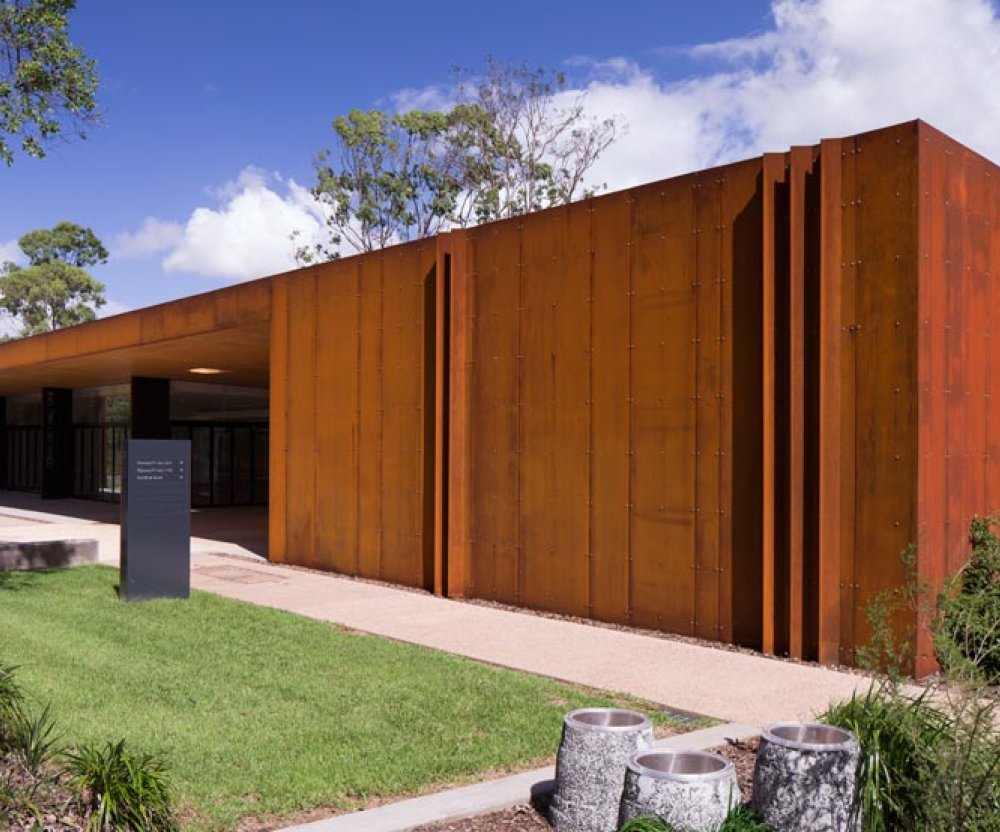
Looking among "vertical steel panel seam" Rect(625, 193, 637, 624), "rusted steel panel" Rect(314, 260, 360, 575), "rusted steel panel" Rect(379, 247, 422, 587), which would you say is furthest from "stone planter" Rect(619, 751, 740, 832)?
"rusted steel panel" Rect(314, 260, 360, 575)

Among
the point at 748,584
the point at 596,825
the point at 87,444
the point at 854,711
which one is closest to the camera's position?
the point at 596,825

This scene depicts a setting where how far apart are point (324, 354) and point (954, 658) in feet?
39.8

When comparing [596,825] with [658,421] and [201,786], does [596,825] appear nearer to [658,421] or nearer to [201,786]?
[201,786]

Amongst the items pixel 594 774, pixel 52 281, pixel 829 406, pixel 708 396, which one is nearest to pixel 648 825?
pixel 594 774

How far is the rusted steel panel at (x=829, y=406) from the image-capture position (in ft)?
28.3

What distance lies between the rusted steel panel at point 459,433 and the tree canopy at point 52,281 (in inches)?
2379

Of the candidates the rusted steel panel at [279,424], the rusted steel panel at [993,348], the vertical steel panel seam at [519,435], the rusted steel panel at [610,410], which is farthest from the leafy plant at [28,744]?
the rusted steel panel at [279,424]

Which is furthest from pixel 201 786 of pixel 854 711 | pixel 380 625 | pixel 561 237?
pixel 561 237

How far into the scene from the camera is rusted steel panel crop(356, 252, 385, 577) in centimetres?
1394

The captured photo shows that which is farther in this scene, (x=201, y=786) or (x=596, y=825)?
(x=201, y=786)

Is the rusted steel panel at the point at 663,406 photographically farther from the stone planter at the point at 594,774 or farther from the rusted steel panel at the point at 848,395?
the stone planter at the point at 594,774

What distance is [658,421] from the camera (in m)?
10.1

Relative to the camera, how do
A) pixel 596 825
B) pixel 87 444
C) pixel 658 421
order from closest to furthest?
pixel 596 825, pixel 658 421, pixel 87 444

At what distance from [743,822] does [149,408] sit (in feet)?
90.2
